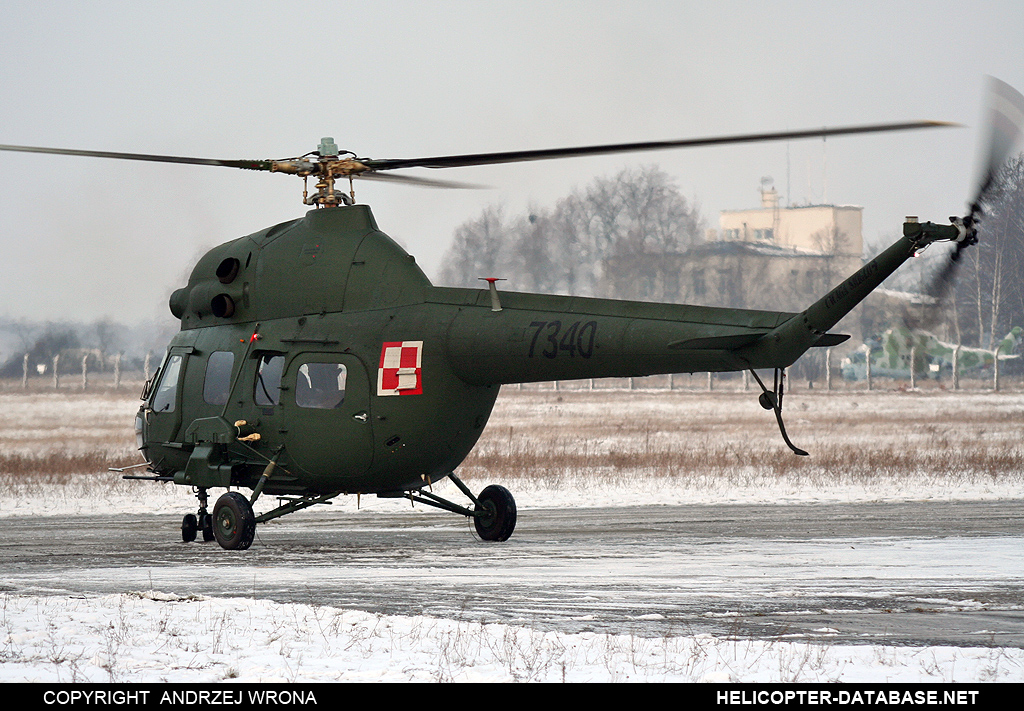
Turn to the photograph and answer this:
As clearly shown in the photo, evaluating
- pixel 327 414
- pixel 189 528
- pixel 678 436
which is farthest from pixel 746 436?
pixel 327 414

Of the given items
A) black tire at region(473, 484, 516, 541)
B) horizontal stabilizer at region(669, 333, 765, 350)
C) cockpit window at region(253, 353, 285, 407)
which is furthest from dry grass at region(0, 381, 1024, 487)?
horizontal stabilizer at region(669, 333, 765, 350)

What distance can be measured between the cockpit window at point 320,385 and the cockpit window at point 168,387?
6.90 ft

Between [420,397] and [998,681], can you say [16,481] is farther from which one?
[998,681]

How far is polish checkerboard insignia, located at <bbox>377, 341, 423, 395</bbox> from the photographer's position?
41.1 feet

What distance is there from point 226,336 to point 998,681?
988cm

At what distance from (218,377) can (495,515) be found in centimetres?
371

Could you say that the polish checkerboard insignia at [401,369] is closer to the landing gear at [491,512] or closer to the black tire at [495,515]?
the landing gear at [491,512]

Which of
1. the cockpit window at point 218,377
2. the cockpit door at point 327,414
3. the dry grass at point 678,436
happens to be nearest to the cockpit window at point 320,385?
the cockpit door at point 327,414

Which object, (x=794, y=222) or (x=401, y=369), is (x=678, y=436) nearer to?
(x=401, y=369)

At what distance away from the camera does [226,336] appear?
553 inches

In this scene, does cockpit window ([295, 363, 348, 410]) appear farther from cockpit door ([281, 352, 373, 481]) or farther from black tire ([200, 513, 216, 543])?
black tire ([200, 513, 216, 543])

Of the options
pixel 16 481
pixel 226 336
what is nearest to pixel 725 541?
pixel 226 336

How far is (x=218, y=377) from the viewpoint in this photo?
13.9m

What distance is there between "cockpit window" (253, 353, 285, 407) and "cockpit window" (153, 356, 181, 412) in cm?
149
